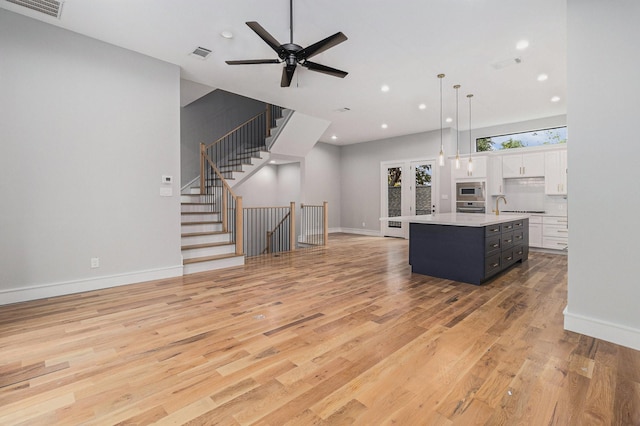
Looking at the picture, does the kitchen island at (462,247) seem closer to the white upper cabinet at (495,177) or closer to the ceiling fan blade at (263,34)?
the white upper cabinet at (495,177)

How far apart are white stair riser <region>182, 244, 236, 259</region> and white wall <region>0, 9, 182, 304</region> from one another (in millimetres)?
373

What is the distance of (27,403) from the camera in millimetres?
1698

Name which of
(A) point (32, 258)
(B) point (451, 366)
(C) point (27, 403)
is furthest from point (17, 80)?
(B) point (451, 366)

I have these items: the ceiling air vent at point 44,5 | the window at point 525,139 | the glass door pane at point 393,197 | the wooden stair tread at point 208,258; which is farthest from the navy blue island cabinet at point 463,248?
the ceiling air vent at point 44,5

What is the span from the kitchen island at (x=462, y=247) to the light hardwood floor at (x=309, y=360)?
0.50 m

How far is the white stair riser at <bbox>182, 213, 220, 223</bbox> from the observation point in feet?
19.7

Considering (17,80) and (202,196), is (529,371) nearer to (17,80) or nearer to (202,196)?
(17,80)

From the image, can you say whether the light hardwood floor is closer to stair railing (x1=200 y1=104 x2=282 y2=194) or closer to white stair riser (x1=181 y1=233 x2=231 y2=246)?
white stair riser (x1=181 y1=233 x2=231 y2=246)

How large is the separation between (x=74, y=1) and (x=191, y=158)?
4.91 meters

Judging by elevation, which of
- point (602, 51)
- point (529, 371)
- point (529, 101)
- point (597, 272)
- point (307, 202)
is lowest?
point (529, 371)

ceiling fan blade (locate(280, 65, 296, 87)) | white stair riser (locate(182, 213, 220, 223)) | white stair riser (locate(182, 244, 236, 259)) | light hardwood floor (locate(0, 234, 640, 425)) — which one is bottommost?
light hardwood floor (locate(0, 234, 640, 425))

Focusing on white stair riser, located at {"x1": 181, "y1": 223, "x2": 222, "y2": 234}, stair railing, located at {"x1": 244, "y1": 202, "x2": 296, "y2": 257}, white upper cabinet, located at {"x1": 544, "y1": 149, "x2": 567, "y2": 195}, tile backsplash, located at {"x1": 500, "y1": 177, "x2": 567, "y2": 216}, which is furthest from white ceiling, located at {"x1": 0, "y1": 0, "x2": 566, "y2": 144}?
stair railing, located at {"x1": 244, "y1": 202, "x2": 296, "y2": 257}

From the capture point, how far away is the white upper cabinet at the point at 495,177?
7.16 m

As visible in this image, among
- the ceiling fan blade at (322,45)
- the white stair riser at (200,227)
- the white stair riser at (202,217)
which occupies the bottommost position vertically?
the white stair riser at (200,227)
